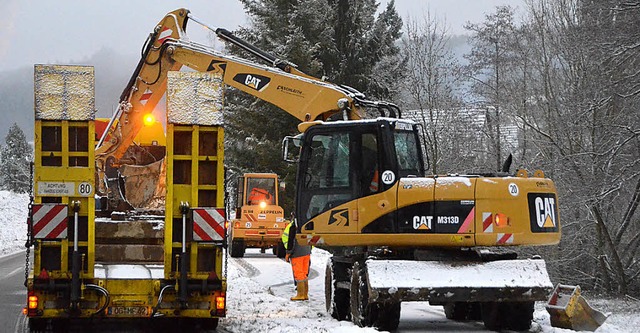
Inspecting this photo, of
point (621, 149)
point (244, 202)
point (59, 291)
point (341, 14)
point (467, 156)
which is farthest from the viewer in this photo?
point (341, 14)

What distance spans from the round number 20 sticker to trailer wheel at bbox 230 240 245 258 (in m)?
16.3

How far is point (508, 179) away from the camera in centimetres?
1070

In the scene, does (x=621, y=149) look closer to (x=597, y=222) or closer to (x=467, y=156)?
(x=597, y=222)

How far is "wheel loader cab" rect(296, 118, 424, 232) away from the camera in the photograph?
11062 millimetres

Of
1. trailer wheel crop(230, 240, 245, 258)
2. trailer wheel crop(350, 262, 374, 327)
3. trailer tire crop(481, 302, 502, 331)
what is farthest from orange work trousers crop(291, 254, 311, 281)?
trailer wheel crop(230, 240, 245, 258)

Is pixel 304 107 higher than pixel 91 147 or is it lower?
higher

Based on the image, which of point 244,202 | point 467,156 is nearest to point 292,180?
point 244,202

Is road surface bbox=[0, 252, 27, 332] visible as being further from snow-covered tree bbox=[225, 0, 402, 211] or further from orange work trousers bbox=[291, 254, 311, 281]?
snow-covered tree bbox=[225, 0, 402, 211]

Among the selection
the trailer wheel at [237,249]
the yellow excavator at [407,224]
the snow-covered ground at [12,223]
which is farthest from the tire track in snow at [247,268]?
the snow-covered ground at [12,223]

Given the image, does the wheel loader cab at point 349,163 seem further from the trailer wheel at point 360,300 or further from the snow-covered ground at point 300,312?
the snow-covered ground at point 300,312

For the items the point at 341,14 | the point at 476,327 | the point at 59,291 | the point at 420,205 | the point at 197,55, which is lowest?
the point at 476,327

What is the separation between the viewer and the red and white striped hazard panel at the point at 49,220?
896cm

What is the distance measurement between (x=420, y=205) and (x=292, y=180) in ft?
72.3

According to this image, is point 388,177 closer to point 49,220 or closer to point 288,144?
point 288,144
